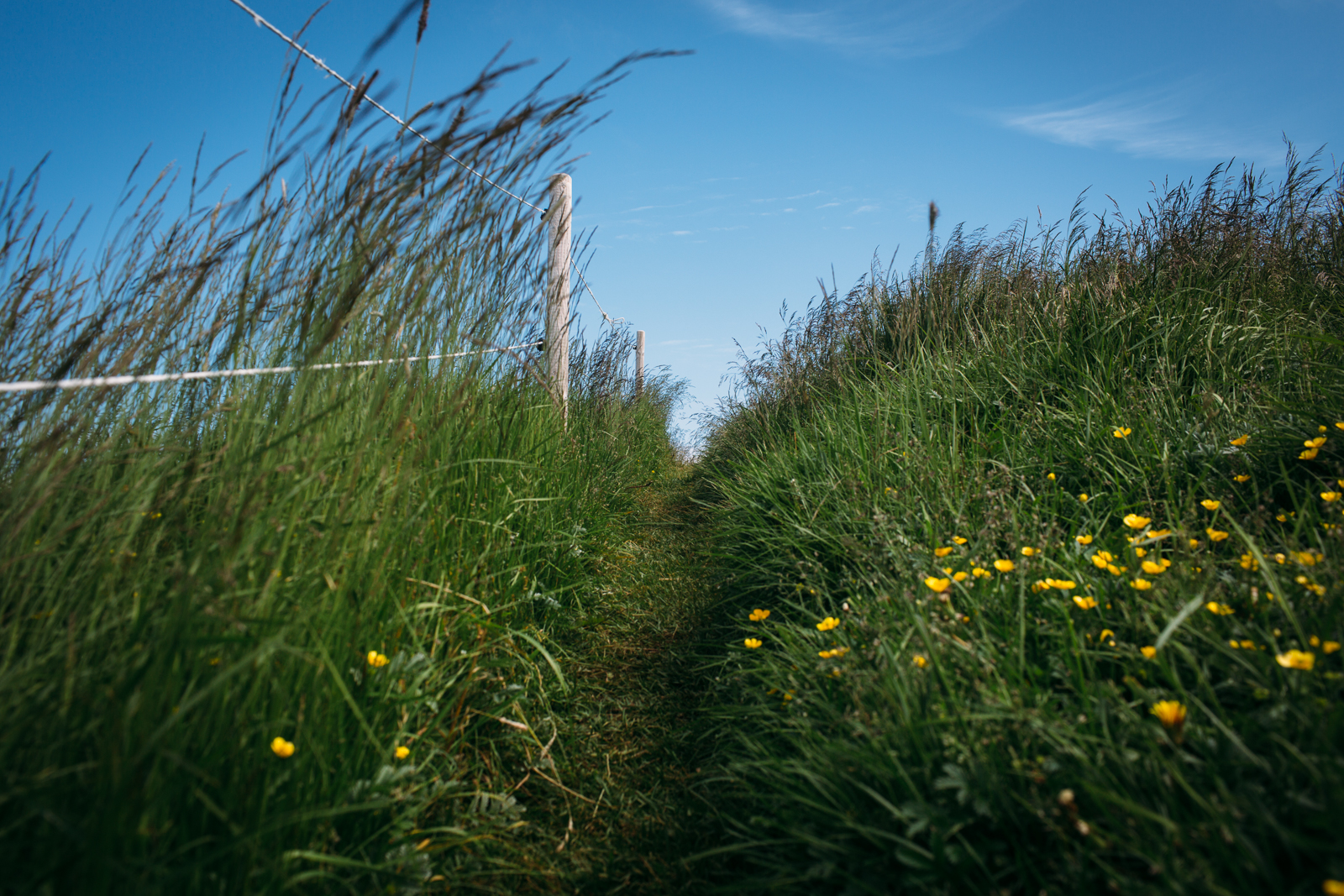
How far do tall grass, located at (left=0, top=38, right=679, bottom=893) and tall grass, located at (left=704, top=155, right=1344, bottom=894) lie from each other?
0.70 metres

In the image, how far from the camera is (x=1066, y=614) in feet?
4.14

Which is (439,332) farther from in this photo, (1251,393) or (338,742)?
(1251,393)

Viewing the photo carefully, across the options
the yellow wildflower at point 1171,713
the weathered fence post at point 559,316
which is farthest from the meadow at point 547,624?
the weathered fence post at point 559,316

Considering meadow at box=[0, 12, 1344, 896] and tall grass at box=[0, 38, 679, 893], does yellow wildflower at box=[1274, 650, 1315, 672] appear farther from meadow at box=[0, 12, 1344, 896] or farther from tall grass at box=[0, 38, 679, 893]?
tall grass at box=[0, 38, 679, 893]

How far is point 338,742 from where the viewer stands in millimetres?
1072

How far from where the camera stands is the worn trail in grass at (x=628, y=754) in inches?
51.7

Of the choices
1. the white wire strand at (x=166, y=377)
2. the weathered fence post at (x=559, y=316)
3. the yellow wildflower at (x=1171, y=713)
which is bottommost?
the yellow wildflower at (x=1171, y=713)

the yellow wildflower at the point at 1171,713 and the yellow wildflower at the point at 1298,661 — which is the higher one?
the yellow wildflower at the point at 1298,661

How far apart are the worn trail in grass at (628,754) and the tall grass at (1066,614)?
5.3 inches

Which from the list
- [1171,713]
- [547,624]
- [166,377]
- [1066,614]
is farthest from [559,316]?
[1171,713]

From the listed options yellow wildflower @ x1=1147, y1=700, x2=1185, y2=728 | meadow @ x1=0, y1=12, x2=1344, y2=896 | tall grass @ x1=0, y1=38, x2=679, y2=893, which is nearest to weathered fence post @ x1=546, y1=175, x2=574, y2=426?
meadow @ x1=0, y1=12, x2=1344, y2=896

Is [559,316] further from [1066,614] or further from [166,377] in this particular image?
[1066,614]

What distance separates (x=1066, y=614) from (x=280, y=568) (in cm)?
149

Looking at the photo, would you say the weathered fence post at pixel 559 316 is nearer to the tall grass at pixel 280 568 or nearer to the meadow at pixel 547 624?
the meadow at pixel 547 624
